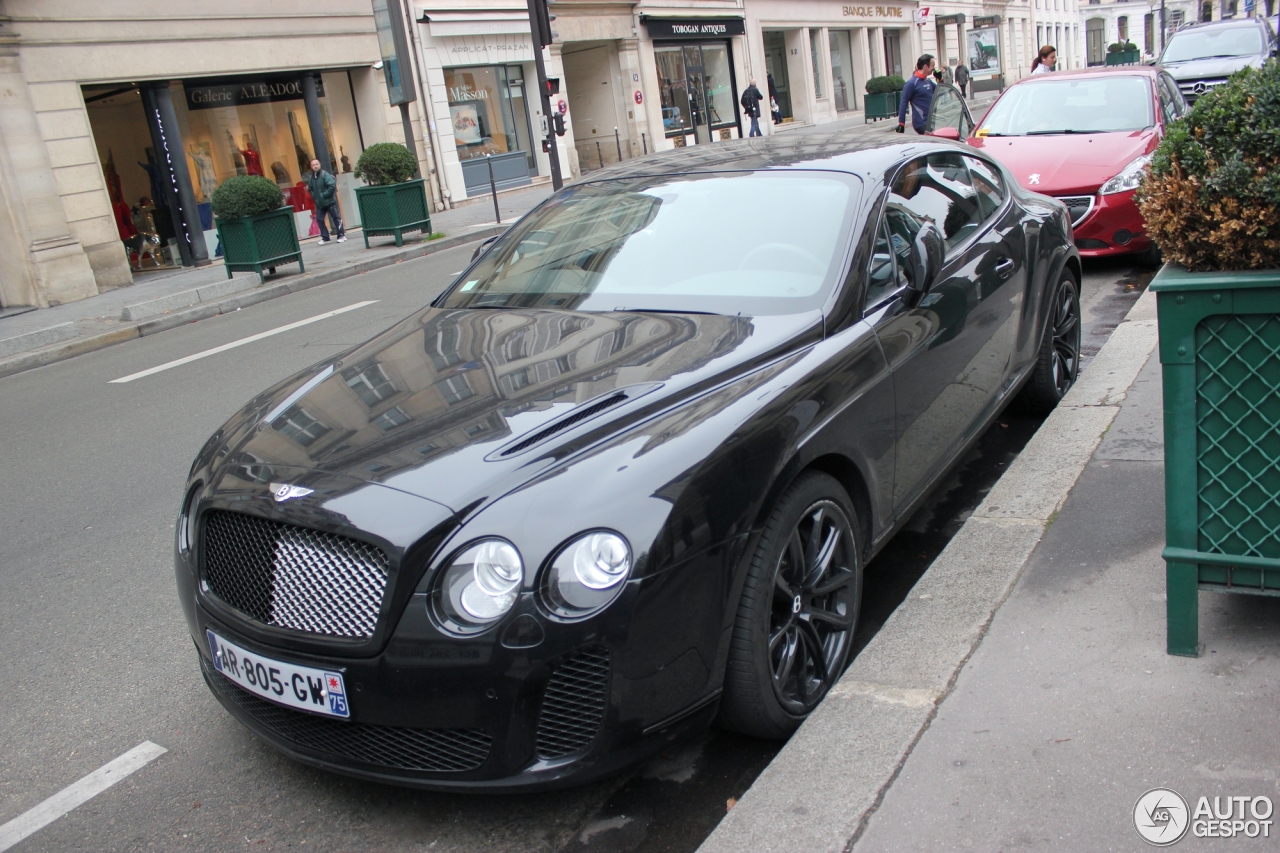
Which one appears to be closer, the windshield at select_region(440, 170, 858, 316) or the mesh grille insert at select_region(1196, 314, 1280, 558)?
the mesh grille insert at select_region(1196, 314, 1280, 558)

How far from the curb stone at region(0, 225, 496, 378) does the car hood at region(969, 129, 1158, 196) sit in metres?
9.12

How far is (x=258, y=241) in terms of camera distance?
570 inches

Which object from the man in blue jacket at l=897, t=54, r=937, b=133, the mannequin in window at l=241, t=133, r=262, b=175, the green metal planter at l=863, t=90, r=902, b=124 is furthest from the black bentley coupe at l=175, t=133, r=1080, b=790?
the green metal planter at l=863, t=90, r=902, b=124

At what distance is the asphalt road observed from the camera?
274 centimetres

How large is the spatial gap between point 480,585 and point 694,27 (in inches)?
1363

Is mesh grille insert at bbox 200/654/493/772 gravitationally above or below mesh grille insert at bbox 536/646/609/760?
below

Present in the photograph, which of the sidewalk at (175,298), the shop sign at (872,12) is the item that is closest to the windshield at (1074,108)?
the sidewalk at (175,298)

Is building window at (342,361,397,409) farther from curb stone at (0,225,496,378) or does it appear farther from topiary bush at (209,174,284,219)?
topiary bush at (209,174,284,219)

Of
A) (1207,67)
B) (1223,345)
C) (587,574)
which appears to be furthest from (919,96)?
(587,574)

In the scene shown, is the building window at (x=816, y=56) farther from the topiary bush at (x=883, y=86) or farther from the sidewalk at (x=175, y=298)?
the sidewalk at (x=175, y=298)

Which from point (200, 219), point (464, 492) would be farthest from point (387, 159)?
point (464, 492)

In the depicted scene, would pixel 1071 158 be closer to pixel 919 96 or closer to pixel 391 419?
pixel 391 419

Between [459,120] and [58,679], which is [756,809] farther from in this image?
[459,120]

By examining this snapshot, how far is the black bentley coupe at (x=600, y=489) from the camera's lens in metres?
2.35
